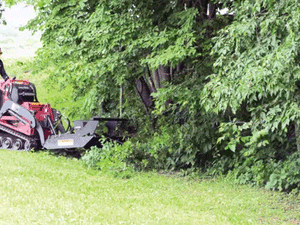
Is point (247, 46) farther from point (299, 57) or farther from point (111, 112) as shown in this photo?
point (111, 112)

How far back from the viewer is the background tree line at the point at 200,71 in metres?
7.29

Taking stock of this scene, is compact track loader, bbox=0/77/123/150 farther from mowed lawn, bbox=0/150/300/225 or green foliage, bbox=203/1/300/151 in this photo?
green foliage, bbox=203/1/300/151

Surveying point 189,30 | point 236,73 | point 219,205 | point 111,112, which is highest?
point 189,30

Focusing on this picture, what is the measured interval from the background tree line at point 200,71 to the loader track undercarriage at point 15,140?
144cm

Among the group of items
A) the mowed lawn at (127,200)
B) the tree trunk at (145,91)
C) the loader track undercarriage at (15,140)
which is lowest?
the mowed lawn at (127,200)

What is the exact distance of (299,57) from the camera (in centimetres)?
710

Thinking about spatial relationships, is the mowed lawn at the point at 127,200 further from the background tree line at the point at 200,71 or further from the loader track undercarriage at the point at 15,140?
the loader track undercarriage at the point at 15,140

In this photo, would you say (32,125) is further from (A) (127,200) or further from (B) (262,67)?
(B) (262,67)

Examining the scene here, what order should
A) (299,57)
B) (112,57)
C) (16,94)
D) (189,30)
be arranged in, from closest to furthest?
(299,57) → (189,30) → (112,57) → (16,94)

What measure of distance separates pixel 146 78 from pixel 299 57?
7259 millimetres

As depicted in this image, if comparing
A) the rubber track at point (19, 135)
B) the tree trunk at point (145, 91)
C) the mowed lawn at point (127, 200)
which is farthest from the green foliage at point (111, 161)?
the tree trunk at point (145, 91)

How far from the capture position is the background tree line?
7.29 meters

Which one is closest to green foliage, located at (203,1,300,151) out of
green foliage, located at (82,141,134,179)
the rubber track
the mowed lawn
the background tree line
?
the background tree line

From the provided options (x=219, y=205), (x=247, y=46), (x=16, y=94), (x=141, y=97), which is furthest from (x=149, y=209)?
(x=16, y=94)
